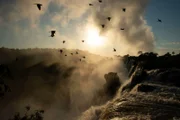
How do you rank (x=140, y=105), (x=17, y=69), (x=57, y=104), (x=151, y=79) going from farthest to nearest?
1. (x=17, y=69)
2. (x=57, y=104)
3. (x=151, y=79)
4. (x=140, y=105)

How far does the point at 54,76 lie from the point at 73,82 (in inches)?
543

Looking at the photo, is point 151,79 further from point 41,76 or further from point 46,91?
point 41,76

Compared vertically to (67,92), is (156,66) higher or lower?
higher

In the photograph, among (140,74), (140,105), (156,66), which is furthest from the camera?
(156,66)

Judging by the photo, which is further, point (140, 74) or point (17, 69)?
point (17, 69)

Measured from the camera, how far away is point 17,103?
63.2m

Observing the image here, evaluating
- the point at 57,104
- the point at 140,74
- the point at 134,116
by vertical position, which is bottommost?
the point at 57,104

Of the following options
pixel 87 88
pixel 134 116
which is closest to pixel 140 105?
pixel 134 116

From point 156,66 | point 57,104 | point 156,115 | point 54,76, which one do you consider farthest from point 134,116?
point 54,76

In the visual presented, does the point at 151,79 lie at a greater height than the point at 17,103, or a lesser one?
greater

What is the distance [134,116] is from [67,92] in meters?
49.3

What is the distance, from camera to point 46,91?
67.5m

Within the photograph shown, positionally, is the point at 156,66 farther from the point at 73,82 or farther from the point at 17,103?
the point at 17,103

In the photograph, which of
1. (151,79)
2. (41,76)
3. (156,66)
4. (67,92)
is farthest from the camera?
(41,76)
